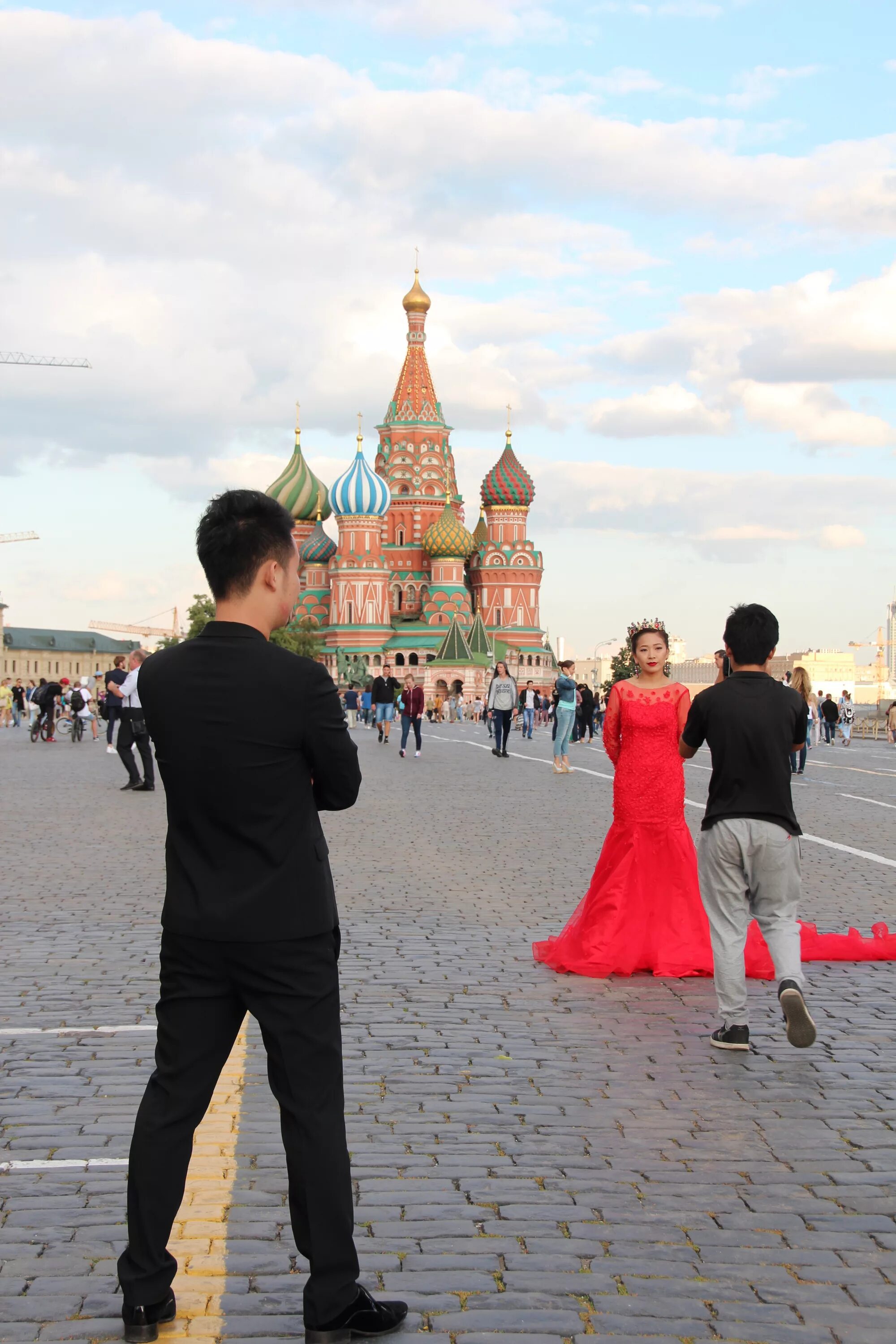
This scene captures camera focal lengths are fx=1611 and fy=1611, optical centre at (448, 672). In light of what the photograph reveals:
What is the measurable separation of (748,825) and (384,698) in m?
31.3

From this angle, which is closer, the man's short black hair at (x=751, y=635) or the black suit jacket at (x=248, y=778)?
the black suit jacket at (x=248, y=778)

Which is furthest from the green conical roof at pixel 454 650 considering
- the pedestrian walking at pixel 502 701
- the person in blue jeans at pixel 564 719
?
the person in blue jeans at pixel 564 719

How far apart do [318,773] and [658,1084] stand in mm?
2553

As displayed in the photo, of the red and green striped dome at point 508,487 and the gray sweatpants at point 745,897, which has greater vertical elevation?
the red and green striped dome at point 508,487

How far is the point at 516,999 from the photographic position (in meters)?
7.01

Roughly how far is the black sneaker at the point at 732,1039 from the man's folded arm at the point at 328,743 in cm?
298

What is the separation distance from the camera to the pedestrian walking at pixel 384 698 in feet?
122

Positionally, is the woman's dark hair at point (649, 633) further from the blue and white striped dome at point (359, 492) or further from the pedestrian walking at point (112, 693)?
the blue and white striped dome at point (359, 492)

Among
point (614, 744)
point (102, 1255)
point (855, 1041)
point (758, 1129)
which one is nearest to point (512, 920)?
point (614, 744)

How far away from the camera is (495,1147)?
480cm

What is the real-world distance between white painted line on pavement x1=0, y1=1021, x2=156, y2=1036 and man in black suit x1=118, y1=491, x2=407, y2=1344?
9.07 feet

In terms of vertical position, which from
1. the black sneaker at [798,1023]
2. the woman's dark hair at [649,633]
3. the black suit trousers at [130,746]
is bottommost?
the black sneaker at [798,1023]

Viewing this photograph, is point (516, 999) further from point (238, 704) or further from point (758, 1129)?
point (238, 704)

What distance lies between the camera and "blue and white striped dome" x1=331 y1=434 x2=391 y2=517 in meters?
112
